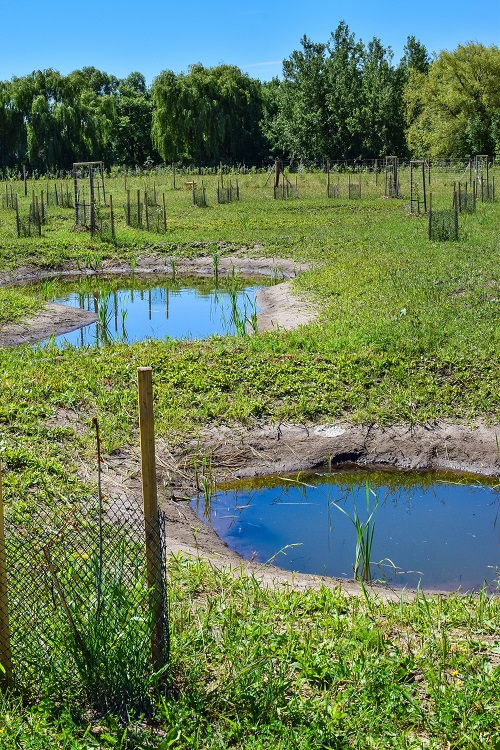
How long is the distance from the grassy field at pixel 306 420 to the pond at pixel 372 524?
3.05 feet

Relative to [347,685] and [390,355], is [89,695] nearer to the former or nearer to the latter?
[347,685]

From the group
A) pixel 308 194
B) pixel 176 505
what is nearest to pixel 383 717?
pixel 176 505

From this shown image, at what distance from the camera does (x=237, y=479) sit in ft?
27.9

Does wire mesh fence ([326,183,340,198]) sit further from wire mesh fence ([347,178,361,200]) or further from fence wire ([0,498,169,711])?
A: fence wire ([0,498,169,711])

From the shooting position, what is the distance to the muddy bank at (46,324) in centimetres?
1409

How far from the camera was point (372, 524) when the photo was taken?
763 centimetres

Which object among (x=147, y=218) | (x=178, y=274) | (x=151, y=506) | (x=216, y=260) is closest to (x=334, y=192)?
(x=147, y=218)

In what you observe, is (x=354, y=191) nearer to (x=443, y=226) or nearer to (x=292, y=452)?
(x=443, y=226)

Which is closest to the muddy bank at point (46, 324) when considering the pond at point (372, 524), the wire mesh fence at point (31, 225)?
the pond at point (372, 524)

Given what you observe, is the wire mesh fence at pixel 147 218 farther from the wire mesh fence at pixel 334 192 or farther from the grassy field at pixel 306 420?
the wire mesh fence at pixel 334 192

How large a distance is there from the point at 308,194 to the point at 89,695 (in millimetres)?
36533

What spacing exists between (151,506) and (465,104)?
2199 inches

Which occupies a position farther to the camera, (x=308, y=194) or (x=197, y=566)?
(x=308, y=194)

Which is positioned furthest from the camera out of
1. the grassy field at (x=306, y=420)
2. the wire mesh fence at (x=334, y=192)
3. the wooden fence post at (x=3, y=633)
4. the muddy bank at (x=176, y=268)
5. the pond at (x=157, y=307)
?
the wire mesh fence at (x=334, y=192)
